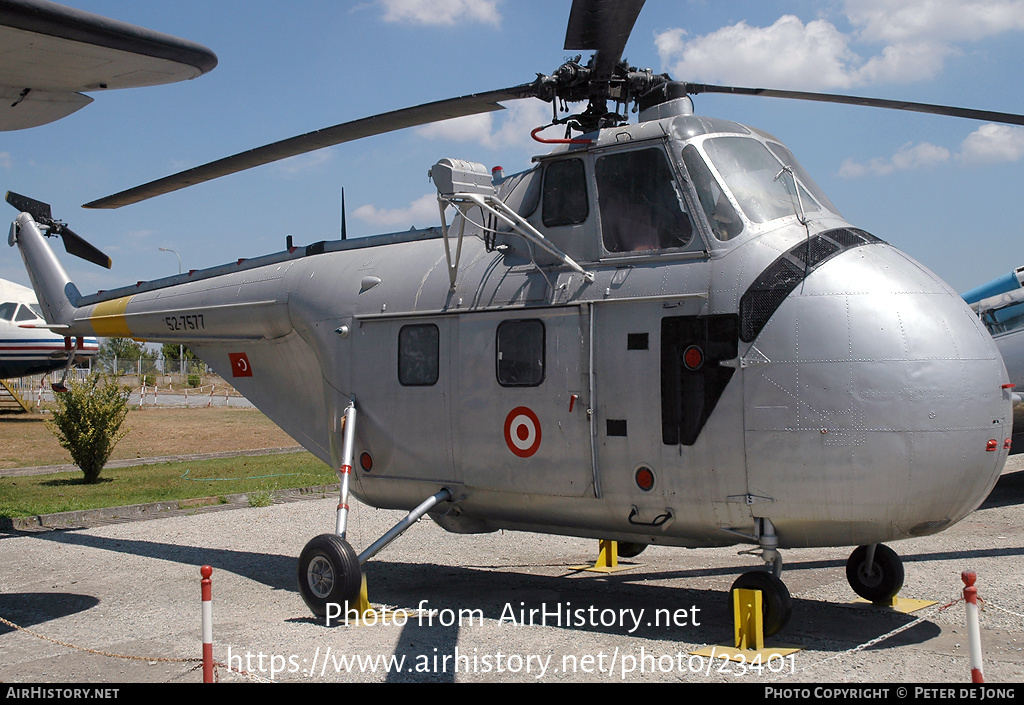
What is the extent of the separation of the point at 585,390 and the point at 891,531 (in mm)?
2448

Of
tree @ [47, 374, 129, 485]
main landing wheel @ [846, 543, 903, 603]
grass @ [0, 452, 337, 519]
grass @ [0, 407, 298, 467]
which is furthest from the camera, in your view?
grass @ [0, 407, 298, 467]

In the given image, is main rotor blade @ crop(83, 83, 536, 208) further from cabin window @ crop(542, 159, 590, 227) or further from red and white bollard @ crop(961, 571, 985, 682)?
red and white bollard @ crop(961, 571, 985, 682)

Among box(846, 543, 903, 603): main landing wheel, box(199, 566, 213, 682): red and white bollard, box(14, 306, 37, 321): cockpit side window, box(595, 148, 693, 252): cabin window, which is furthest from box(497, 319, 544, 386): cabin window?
box(14, 306, 37, 321): cockpit side window

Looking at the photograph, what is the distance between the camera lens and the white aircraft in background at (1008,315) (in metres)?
13.6

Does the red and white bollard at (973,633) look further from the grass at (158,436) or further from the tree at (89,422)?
the grass at (158,436)

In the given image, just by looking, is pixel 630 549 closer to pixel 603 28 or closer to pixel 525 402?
pixel 525 402

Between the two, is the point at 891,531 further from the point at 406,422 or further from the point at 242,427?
the point at 242,427

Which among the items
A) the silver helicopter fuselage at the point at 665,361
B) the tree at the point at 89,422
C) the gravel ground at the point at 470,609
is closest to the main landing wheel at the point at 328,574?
the gravel ground at the point at 470,609

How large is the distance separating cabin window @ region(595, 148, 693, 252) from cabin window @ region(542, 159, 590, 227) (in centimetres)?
18

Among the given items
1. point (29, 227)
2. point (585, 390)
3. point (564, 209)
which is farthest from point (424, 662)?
point (29, 227)

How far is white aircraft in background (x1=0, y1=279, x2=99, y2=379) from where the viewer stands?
3072 centimetres

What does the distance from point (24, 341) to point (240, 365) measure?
24799 mm

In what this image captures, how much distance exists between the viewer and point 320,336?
8.98 meters

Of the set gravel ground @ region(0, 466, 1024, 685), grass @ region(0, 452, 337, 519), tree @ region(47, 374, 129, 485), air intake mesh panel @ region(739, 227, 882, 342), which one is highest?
air intake mesh panel @ region(739, 227, 882, 342)
